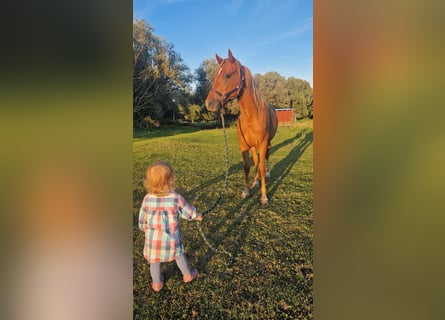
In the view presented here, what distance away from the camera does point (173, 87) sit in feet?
6.12

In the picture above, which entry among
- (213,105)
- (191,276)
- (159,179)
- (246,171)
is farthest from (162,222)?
A: (213,105)

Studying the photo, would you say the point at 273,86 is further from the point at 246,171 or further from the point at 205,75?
Result: the point at 246,171

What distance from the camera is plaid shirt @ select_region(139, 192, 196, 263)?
171 cm

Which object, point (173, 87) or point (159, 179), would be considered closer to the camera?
point (159, 179)
